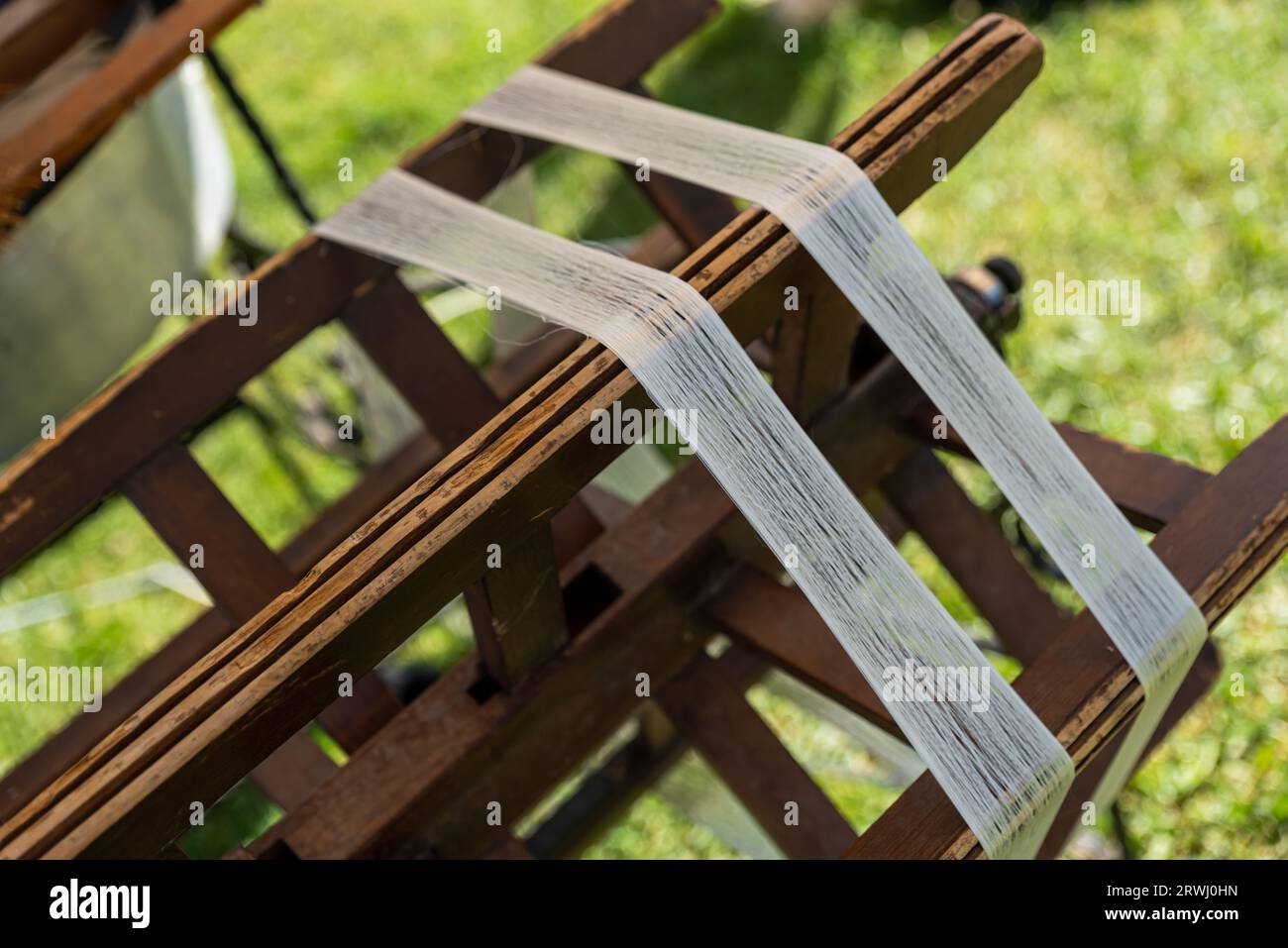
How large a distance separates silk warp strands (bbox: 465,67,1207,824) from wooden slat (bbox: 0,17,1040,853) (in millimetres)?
89

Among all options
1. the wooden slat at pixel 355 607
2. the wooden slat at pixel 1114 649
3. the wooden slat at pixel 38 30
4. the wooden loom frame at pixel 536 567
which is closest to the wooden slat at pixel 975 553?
the wooden loom frame at pixel 536 567

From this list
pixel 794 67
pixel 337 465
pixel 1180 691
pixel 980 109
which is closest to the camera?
pixel 980 109

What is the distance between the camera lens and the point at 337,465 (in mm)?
2703

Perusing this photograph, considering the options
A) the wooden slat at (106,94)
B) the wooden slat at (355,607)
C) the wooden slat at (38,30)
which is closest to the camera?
the wooden slat at (355,607)

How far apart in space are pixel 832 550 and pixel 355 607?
36cm

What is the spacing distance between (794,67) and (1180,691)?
2.33 m

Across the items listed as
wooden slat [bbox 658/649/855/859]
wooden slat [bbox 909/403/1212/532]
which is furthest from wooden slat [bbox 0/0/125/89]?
wooden slat [bbox 909/403/1212/532]

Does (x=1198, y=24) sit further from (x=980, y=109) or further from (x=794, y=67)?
(x=980, y=109)

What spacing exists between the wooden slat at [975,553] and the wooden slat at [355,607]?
47cm

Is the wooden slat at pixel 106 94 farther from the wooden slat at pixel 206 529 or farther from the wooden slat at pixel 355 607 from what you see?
the wooden slat at pixel 355 607

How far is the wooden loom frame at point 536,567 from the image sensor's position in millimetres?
838

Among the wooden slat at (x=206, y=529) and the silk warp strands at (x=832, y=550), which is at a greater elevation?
the wooden slat at (x=206, y=529)

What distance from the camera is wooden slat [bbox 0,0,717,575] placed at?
44.6 inches
